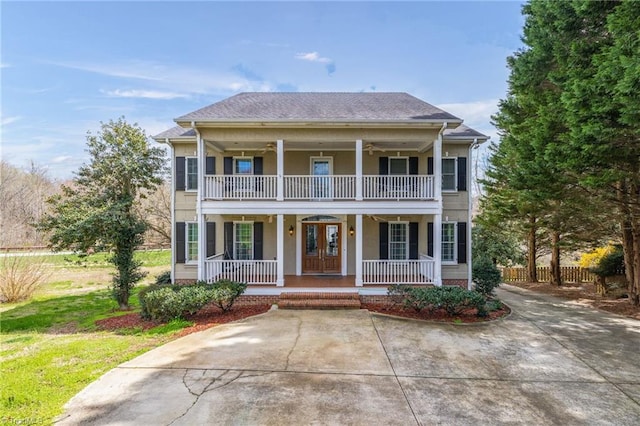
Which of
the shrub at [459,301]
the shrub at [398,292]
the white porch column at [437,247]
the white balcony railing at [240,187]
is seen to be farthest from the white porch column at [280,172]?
the shrub at [459,301]

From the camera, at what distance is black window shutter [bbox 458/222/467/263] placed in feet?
39.7

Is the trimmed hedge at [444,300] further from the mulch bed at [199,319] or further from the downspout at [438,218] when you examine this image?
Result: the mulch bed at [199,319]

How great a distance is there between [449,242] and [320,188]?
5609 mm

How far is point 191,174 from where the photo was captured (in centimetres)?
1238

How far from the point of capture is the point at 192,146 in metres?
12.4

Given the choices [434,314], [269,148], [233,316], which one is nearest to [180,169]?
[269,148]

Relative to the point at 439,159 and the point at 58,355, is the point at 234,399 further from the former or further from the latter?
the point at 439,159

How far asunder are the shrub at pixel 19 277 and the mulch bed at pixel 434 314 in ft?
47.8

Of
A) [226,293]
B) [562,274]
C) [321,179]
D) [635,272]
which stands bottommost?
[562,274]

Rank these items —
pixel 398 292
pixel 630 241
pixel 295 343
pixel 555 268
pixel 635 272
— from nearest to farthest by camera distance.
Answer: pixel 295 343 < pixel 398 292 < pixel 635 272 < pixel 630 241 < pixel 555 268

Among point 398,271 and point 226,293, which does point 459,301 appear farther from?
point 226,293

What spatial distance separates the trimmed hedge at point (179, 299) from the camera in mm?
8984

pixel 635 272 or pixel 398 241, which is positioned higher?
pixel 398 241

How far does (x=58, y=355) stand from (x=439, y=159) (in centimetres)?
1198
